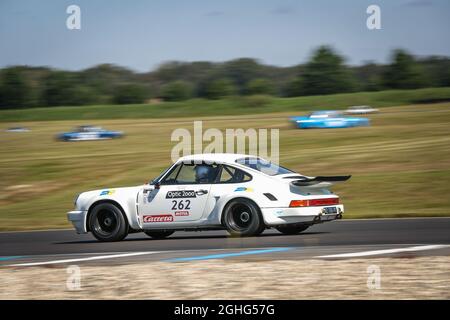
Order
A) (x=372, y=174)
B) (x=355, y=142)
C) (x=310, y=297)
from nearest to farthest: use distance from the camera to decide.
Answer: (x=310, y=297)
(x=372, y=174)
(x=355, y=142)

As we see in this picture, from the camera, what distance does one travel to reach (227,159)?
41.3 feet

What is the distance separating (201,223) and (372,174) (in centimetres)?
1138

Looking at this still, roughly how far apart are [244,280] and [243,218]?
3762 mm

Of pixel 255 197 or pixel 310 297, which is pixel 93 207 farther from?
pixel 310 297

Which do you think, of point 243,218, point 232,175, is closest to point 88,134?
point 232,175

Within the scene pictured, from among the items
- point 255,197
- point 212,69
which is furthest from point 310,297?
point 212,69

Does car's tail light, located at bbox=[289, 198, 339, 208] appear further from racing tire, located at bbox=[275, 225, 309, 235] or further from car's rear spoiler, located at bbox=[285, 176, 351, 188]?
racing tire, located at bbox=[275, 225, 309, 235]

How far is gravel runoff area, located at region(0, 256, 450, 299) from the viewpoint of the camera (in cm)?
754

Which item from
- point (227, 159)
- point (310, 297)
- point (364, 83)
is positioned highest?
point (364, 83)

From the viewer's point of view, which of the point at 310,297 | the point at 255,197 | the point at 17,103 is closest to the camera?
the point at 310,297

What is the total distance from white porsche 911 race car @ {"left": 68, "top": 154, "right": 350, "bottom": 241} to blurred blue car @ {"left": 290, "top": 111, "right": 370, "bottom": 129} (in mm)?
23686

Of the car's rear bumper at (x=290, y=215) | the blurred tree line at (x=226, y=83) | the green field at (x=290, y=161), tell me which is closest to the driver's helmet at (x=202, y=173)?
the car's rear bumper at (x=290, y=215)

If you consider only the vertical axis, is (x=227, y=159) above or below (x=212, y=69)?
below

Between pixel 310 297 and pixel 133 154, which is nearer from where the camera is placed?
pixel 310 297
